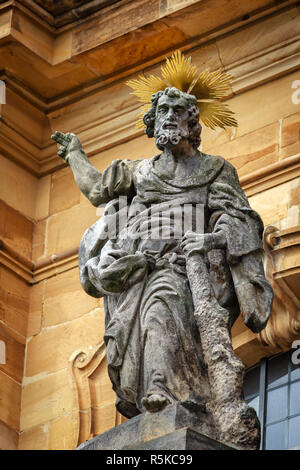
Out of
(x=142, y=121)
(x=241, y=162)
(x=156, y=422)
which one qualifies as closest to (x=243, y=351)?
(x=241, y=162)

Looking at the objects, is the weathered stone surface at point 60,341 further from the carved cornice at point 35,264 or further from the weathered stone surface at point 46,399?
the carved cornice at point 35,264

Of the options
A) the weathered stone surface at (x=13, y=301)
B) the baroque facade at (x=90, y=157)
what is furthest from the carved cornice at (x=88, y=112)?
the weathered stone surface at (x=13, y=301)

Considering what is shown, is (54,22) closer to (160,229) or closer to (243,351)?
(243,351)

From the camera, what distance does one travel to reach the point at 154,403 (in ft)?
26.1

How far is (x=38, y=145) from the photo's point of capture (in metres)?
14.1

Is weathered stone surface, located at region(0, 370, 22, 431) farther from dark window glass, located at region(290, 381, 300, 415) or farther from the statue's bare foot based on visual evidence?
the statue's bare foot

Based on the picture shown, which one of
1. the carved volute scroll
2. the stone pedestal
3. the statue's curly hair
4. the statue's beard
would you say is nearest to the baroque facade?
the carved volute scroll

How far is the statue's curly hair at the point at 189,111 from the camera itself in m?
9.09

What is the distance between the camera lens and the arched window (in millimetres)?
11211

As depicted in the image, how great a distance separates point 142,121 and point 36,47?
4.77 metres

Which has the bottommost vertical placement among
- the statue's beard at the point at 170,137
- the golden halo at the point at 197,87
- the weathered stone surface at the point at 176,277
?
the weathered stone surface at the point at 176,277

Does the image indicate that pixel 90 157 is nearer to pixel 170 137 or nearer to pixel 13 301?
pixel 13 301

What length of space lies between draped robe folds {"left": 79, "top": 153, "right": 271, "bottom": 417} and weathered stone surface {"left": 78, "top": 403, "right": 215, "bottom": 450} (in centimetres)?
11

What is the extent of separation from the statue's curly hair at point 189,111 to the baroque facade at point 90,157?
2.72 m
